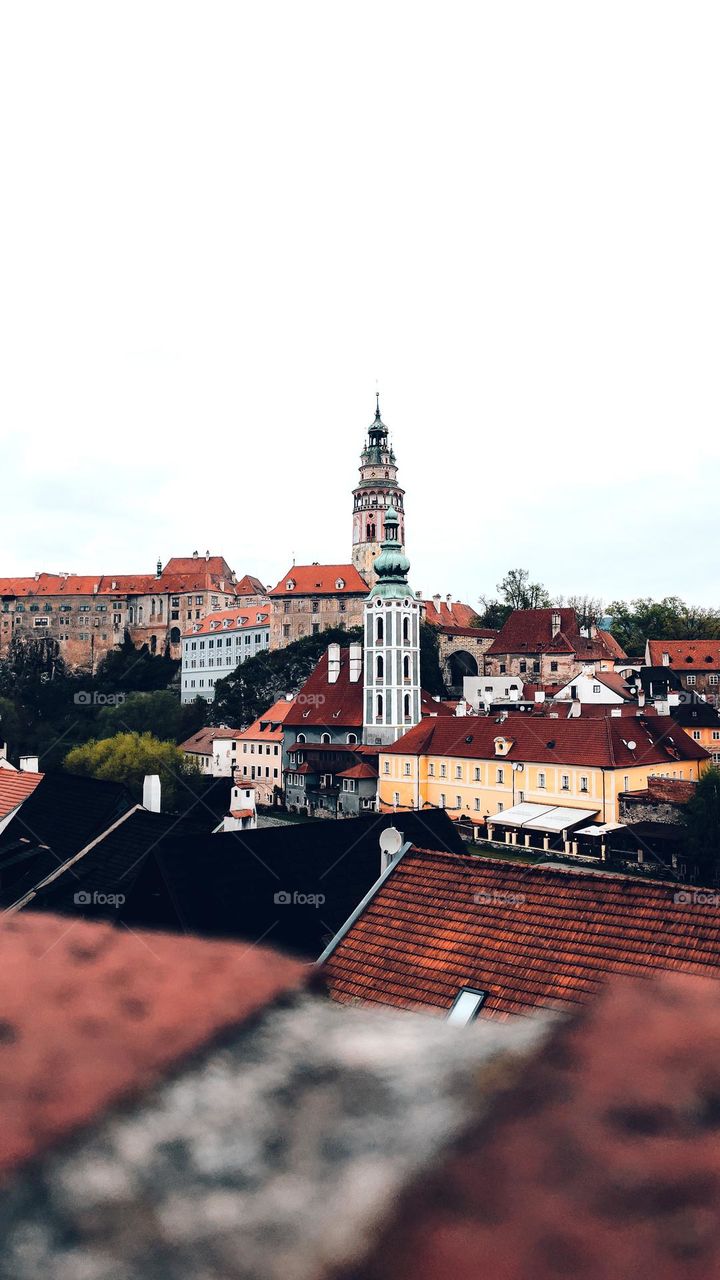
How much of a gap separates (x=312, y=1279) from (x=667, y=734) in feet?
147

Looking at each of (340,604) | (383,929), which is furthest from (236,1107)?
(340,604)

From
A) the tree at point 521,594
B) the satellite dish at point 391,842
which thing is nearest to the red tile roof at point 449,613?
the tree at point 521,594

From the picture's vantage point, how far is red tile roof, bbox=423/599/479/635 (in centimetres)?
9750

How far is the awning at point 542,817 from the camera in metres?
41.2

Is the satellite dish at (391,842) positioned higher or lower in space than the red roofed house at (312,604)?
lower

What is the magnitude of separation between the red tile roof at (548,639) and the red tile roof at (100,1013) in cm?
7075

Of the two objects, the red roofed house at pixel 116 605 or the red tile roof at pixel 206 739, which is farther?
the red roofed house at pixel 116 605

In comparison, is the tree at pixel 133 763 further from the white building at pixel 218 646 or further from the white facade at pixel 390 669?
the white building at pixel 218 646

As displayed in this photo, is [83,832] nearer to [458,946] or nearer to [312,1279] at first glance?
[458,946]

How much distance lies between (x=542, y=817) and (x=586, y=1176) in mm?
39333

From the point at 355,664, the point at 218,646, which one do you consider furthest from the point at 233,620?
the point at 355,664

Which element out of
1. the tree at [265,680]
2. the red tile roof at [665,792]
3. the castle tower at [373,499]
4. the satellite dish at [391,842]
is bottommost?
the red tile roof at [665,792]

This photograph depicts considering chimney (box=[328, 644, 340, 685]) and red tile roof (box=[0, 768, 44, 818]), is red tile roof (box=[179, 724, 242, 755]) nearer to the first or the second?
chimney (box=[328, 644, 340, 685])

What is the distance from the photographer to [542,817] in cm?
4259
